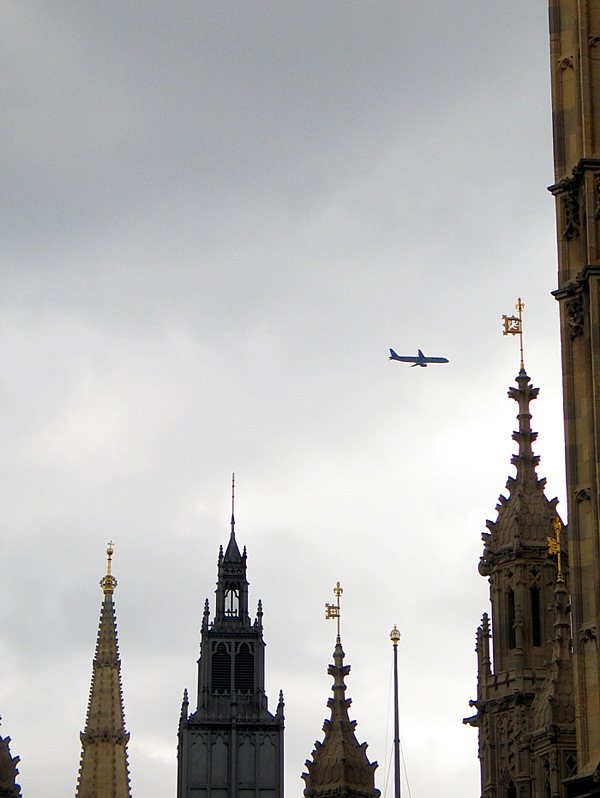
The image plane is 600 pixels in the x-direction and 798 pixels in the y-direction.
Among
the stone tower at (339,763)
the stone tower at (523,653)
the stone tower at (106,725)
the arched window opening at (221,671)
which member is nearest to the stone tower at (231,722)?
the arched window opening at (221,671)

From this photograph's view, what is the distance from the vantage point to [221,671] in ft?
418

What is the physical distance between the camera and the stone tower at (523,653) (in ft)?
212

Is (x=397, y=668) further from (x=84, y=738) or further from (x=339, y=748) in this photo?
(x=84, y=738)

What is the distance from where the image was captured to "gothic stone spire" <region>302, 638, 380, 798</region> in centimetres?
7056

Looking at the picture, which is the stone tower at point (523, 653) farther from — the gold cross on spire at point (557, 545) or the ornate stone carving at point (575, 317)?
the ornate stone carving at point (575, 317)

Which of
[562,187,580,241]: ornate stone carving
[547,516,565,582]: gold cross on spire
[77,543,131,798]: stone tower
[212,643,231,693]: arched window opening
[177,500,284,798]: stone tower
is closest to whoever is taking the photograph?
[562,187,580,241]: ornate stone carving

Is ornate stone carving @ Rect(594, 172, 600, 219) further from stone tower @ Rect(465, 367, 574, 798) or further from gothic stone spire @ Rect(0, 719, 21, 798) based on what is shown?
gothic stone spire @ Rect(0, 719, 21, 798)

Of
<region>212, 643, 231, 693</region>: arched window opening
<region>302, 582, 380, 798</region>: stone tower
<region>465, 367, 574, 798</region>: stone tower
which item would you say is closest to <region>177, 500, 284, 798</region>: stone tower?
<region>212, 643, 231, 693</region>: arched window opening

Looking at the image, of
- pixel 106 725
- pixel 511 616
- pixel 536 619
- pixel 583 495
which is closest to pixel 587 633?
pixel 583 495

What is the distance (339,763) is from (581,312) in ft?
83.7

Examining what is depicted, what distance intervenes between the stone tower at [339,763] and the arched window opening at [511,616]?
6313 mm

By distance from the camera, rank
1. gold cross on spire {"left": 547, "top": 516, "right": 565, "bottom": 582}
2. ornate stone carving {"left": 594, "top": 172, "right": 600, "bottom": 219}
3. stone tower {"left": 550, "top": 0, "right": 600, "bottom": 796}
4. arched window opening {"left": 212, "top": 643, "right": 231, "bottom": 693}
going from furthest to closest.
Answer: arched window opening {"left": 212, "top": 643, "right": 231, "bottom": 693} → gold cross on spire {"left": 547, "top": 516, "right": 565, "bottom": 582} → ornate stone carving {"left": 594, "top": 172, "right": 600, "bottom": 219} → stone tower {"left": 550, "top": 0, "right": 600, "bottom": 796}

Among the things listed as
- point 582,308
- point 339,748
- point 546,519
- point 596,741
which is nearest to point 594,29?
point 582,308

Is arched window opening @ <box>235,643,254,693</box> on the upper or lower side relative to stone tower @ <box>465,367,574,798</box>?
upper
